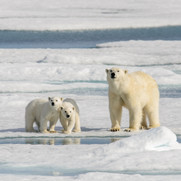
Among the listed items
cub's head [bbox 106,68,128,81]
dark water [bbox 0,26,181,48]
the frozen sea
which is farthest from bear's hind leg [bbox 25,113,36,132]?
dark water [bbox 0,26,181,48]

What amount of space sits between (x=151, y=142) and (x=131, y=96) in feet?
4.86

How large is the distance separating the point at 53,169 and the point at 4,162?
0.53 meters

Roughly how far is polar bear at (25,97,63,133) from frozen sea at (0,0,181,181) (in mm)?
197

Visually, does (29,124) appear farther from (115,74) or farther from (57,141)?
(115,74)

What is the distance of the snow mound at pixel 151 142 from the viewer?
513 centimetres

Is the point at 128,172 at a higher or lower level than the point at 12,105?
lower

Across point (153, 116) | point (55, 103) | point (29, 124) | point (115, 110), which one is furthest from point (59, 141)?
point (153, 116)

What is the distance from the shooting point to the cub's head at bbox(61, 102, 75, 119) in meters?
6.49

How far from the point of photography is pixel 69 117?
6.52 meters

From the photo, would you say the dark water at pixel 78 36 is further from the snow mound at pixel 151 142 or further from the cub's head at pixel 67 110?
the snow mound at pixel 151 142

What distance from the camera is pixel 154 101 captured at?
23.0 feet

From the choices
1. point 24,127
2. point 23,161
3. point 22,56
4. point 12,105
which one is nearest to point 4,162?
point 23,161

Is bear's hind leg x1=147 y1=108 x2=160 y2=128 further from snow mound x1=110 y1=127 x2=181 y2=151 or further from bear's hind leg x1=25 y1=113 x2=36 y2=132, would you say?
snow mound x1=110 y1=127 x2=181 y2=151

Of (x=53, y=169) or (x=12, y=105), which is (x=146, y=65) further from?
(x=53, y=169)
